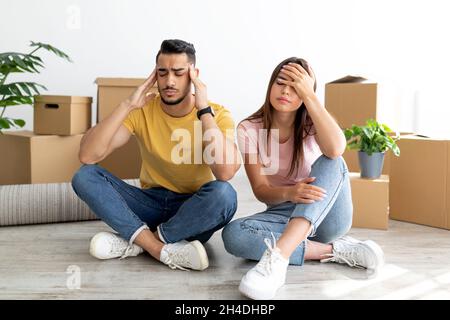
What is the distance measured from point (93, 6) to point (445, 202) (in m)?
2.63

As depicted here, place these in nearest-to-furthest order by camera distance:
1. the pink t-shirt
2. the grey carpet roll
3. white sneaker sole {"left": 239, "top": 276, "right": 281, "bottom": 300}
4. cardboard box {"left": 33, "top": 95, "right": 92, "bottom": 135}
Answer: white sneaker sole {"left": 239, "top": 276, "right": 281, "bottom": 300} → the pink t-shirt → the grey carpet roll → cardboard box {"left": 33, "top": 95, "right": 92, "bottom": 135}

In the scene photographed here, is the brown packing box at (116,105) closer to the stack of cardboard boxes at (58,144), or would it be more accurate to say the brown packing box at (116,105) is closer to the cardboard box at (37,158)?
the stack of cardboard boxes at (58,144)

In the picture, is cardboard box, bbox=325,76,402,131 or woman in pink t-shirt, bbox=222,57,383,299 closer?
woman in pink t-shirt, bbox=222,57,383,299

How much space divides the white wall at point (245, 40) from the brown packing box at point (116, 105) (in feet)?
2.87

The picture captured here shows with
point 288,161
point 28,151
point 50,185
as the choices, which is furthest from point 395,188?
point 28,151

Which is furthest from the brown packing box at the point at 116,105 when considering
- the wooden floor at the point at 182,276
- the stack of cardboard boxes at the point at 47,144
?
the wooden floor at the point at 182,276

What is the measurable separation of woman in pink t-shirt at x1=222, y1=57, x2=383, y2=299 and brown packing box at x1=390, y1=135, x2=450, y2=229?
852mm

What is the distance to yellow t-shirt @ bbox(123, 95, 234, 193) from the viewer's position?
6.42ft

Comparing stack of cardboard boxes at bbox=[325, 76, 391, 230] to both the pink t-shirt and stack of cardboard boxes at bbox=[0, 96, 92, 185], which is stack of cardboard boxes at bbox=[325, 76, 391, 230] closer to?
the pink t-shirt

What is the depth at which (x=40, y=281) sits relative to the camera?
1.74m

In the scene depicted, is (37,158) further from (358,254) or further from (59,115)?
(358,254)

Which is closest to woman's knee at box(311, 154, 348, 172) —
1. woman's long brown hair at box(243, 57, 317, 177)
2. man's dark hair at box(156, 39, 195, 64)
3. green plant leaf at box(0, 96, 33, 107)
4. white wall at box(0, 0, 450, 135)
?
woman's long brown hair at box(243, 57, 317, 177)

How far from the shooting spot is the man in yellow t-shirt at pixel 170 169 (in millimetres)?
1873

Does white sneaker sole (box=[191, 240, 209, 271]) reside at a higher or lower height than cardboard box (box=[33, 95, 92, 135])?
lower
